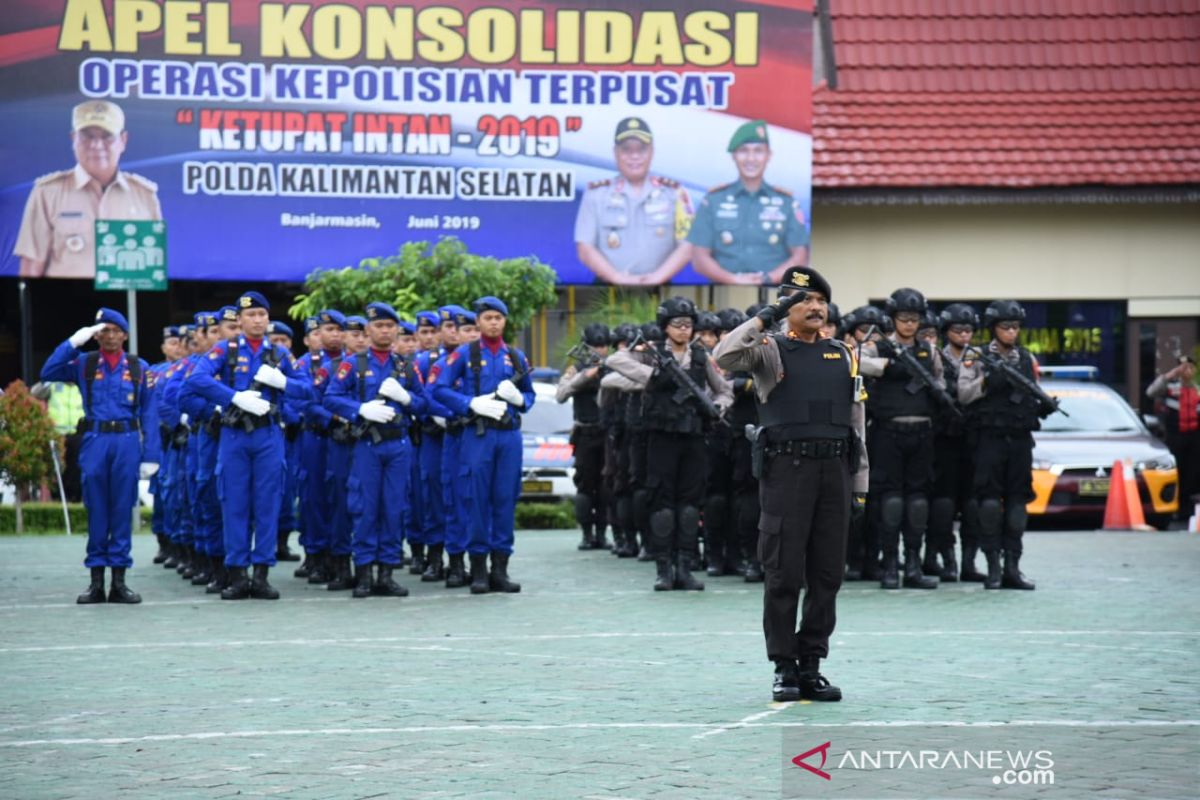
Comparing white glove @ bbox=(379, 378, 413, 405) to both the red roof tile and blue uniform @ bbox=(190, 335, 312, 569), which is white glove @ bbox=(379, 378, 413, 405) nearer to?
blue uniform @ bbox=(190, 335, 312, 569)

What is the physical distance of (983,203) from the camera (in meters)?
28.9

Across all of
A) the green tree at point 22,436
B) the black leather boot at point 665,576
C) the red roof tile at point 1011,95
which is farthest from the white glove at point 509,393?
the red roof tile at point 1011,95

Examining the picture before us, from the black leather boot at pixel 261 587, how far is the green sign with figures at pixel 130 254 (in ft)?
20.3

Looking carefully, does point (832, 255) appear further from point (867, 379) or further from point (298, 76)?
point (867, 379)

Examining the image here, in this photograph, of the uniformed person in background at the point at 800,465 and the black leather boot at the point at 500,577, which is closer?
the uniformed person in background at the point at 800,465

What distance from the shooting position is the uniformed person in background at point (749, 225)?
28.0m

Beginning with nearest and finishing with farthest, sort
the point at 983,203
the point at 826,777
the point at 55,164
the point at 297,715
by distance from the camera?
the point at 826,777, the point at 297,715, the point at 55,164, the point at 983,203

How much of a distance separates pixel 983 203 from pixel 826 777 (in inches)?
873

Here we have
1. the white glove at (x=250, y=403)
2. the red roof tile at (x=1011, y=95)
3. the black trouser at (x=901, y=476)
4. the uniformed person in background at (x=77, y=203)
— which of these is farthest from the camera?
the red roof tile at (x=1011, y=95)

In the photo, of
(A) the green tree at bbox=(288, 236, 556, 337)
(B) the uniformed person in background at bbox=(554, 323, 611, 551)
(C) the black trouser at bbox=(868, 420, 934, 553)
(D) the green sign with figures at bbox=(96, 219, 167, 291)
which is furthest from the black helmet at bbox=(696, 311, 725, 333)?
(A) the green tree at bbox=(288, 236, 556, 337)

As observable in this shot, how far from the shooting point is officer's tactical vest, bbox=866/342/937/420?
15.3 m

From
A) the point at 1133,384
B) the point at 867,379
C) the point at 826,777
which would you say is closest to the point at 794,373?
the point at 826,777

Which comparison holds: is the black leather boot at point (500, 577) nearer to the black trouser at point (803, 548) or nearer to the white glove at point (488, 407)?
the white glove at point (488, 407)

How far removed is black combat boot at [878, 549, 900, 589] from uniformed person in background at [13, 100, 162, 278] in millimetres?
14817
